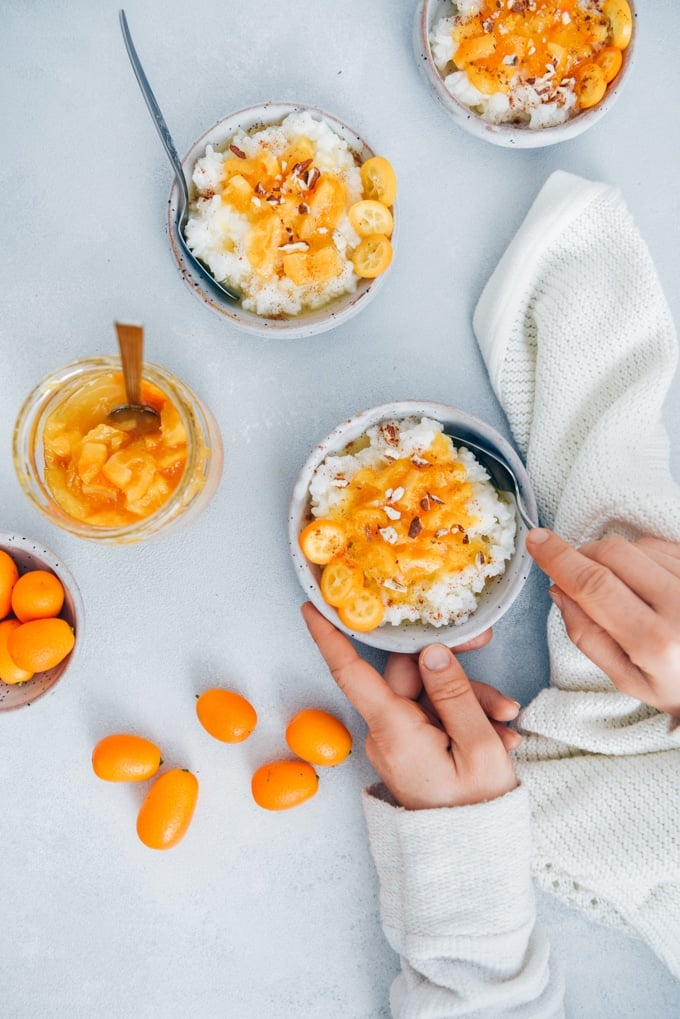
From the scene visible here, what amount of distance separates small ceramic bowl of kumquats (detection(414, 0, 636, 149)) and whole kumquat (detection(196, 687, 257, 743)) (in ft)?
3.98

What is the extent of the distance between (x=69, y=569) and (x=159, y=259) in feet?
2.17

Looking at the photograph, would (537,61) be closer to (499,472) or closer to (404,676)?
(499,472)

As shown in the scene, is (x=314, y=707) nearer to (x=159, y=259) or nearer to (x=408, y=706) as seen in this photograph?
(x=408, y=706)

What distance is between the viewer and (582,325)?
61.5 inches

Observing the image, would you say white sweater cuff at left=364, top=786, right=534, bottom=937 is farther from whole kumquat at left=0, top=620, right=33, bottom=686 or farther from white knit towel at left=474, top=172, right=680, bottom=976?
whole kumquat at left=0, top=620, right=33, bottom=686

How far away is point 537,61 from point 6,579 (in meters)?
1.41

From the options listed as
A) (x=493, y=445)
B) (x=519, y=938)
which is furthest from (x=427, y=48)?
(x=519, y=938)

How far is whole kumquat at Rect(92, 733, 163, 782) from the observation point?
5.01 feet

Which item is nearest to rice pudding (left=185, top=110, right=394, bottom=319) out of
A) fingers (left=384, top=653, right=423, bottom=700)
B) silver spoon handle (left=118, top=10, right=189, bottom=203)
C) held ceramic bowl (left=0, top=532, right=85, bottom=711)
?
silver spoon handle (left=118, top=10, right=189, bottom=203)

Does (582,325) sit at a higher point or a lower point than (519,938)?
higher

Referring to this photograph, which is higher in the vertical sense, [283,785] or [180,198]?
[180,198]

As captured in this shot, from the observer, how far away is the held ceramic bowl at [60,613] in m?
1.47

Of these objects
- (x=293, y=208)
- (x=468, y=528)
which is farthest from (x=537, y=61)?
(x=468, y=528)

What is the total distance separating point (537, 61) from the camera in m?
1.52
